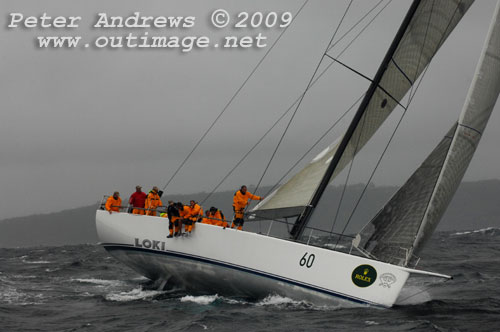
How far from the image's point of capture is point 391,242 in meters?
13.7

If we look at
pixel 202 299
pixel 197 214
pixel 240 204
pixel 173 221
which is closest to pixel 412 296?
pixel 240 204

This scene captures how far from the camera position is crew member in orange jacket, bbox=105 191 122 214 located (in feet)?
57.0

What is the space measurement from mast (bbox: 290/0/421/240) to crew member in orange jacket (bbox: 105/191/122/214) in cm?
480

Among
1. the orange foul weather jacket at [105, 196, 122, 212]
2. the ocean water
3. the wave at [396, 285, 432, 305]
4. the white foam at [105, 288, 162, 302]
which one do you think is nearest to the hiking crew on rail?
the orange foul weather jacket at [105, 196, 122, 212]

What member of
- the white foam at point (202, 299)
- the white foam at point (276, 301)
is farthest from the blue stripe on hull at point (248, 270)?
the white foam at point (202, 299)

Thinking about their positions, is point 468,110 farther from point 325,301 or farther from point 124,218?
point 124,218

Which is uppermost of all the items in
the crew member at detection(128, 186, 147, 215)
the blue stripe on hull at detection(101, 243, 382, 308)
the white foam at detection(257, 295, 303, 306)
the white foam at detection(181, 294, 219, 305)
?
the crew member at detection(128, 186, 147, 215)

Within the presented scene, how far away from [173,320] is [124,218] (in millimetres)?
4020

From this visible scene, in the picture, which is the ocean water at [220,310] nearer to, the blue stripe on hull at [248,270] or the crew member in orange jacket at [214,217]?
the blue stripe on hull at [248,270]

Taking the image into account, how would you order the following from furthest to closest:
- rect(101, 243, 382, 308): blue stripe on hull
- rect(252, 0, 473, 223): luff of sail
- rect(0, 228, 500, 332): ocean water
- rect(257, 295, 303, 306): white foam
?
rect(252, 0, 473, 223): luff of sail < rect(257, 295, 303, 306): white foam < rect(101, 243, 382, 308): blue stripe on hull < rect(0, 228, 500, 332): ocean water

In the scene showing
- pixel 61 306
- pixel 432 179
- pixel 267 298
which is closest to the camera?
pixel 432 179

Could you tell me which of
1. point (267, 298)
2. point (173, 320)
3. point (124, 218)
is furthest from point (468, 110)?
point (124, 218)

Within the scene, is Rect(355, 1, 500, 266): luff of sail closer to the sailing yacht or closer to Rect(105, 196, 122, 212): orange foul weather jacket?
the sailing yacht

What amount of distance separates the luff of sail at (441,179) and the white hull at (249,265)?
626 mm
